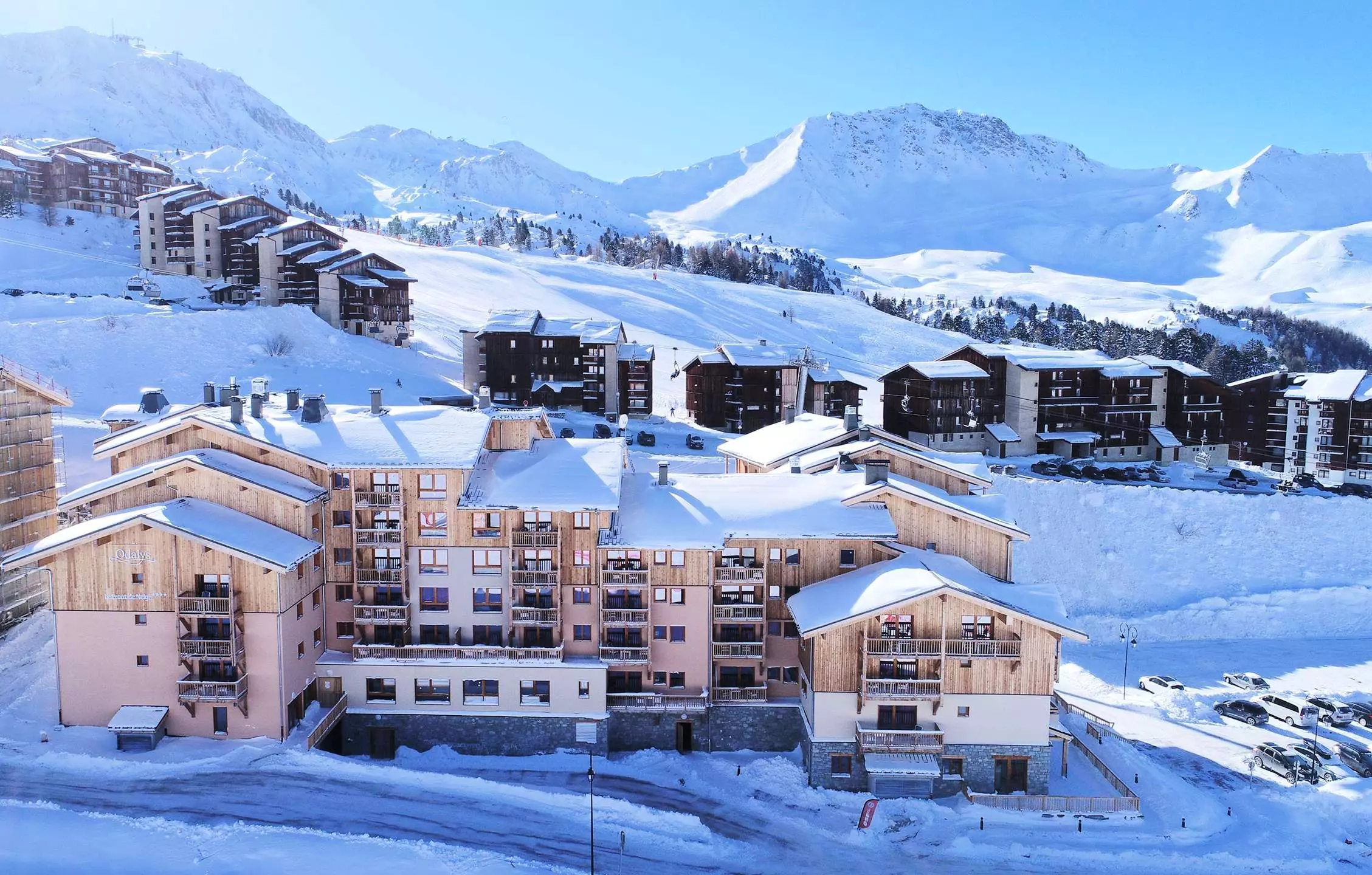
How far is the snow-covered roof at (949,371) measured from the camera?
3145 inches

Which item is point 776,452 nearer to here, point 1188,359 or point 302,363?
point 302,363

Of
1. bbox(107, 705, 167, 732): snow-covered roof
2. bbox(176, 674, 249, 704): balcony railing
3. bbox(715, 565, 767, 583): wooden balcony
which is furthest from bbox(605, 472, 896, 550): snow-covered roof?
bbox(107, 705, 167, 732): snow-covered roof

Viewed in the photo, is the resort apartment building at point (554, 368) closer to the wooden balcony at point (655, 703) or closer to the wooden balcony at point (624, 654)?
the wooden balcony at point (624, 654)

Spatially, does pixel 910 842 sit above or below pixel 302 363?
below

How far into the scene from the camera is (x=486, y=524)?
3694cm

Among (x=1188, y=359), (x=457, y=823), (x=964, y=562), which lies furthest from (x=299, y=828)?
(x=1188, y=359)

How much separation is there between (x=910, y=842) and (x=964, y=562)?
10615 millimetres

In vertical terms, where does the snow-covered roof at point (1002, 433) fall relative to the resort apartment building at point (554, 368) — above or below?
below

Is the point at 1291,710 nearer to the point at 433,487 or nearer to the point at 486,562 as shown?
the point at 486,562

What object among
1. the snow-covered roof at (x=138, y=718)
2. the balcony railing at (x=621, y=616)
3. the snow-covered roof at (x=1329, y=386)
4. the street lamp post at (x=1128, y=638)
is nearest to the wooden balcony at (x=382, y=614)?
the snow-covered roof at (x=138, y=718)

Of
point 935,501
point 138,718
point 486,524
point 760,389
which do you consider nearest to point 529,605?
point 486,524

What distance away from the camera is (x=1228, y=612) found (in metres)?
59.6

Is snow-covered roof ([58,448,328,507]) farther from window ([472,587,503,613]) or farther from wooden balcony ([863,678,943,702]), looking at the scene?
wooden balcony ([863,678,943,702])

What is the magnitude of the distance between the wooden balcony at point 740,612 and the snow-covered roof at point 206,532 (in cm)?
1445
